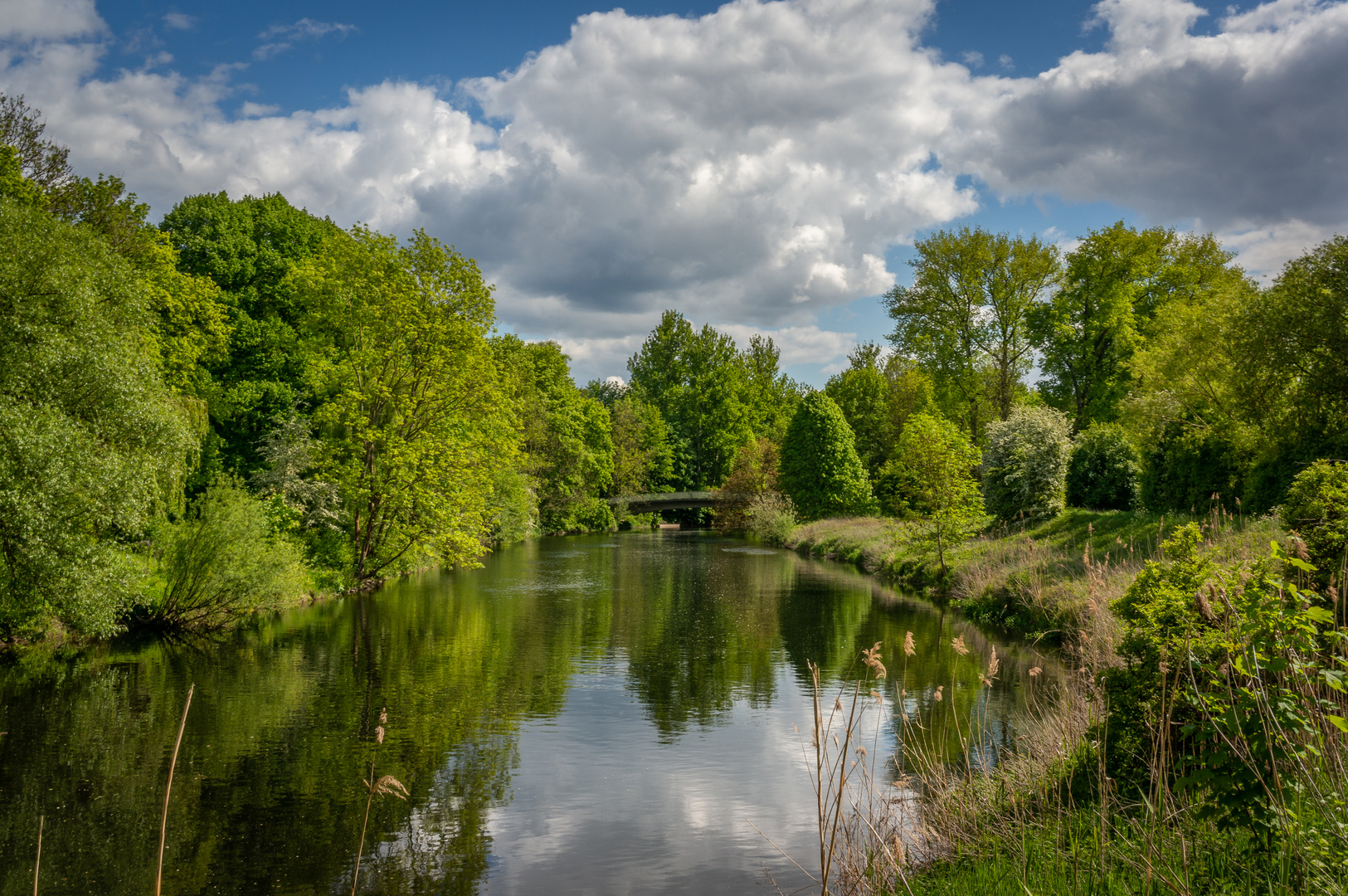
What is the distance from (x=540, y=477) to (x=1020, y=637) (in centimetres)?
3900

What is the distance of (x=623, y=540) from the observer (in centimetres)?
4706

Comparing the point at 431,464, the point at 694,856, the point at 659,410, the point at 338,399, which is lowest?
the point at 694,856

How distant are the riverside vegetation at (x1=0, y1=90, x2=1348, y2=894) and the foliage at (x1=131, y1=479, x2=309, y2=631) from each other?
69mm

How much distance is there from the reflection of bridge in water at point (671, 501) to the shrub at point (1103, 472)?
33.4 m

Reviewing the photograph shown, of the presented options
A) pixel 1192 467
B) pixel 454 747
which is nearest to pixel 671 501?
pixel 1192 467

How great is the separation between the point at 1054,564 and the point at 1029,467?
30.0ft

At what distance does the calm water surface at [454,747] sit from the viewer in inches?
273

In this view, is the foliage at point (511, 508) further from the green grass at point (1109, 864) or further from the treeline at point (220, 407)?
the green grass at point (1109, 864)

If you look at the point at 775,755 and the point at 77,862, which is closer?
the point at 77,862

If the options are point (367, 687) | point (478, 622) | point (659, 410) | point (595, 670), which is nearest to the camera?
point (367, 687)

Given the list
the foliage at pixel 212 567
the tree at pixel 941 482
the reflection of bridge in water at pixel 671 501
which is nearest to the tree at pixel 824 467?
the reflection of bridge in water at pixel 671 501

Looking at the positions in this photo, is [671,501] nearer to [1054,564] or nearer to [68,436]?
[1054,564]

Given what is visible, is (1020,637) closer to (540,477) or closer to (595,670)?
(595,670)

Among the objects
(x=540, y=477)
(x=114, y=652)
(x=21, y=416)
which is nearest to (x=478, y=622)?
(x=114, y=652)
